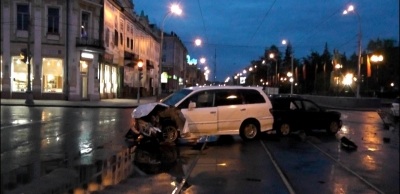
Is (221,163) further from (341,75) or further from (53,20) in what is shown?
(341,75)

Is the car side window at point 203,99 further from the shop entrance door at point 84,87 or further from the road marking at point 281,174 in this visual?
the shop entrance door at point 84,87

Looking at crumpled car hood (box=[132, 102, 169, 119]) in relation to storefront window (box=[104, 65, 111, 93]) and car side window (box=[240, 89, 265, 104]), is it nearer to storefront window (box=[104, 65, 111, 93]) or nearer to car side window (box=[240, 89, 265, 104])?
car side window (box=[240, 89, 265, 104])

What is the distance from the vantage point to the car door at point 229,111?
17.7 m

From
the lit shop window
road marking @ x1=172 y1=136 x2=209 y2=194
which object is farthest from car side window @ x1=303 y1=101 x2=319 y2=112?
the lit shop window

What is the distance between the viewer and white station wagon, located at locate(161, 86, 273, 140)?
56.9 ft

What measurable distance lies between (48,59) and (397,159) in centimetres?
3576

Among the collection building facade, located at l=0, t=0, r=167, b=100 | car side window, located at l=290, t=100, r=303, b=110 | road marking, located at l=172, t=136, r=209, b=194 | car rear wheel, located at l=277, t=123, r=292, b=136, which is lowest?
road marking, located at l=172, t=136, r=209, b=194

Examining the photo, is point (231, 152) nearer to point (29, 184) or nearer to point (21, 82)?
point (29, 184)

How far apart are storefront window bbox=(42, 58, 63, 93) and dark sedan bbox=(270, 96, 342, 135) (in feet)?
91.7

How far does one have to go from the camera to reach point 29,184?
31.0 ft

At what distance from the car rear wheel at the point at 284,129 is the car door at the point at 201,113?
3373mm

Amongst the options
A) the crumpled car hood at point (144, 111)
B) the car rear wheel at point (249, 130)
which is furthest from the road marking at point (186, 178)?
the car rear wheel at point (249, 130)

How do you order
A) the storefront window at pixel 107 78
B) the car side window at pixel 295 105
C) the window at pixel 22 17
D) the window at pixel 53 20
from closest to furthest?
the car side window at pixel 295 105 < the window at pixel 22 17 < the window at pixel 53 20 < the storefront window at pixel 107 78

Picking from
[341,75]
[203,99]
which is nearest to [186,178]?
[203,99]
